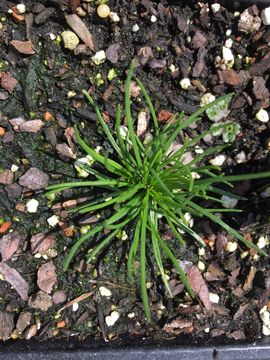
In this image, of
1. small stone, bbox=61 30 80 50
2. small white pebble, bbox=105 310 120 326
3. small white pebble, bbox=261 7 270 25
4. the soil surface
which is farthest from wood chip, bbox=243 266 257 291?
small stone, bbox=61 30 80 50

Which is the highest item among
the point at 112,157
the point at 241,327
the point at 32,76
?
the point at 32,76

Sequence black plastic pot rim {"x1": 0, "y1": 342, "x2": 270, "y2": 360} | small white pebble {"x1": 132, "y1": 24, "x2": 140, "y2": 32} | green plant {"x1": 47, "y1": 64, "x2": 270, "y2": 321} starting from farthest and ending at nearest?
1. small white pebble {"x1": 132, "y1": 24, "x2": 140, "y2": 32}
2. black plastic pot rim {"x1": 0, "y1": 342, "x2": 270, "y2": 360}
3. green plant {"x1": 47, "y1": 64, "x2": 270, "y2": 321}

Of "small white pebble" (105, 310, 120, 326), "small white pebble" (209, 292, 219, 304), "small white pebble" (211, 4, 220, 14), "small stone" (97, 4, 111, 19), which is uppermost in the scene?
"small white pebble" (211, 4, 220, 14)

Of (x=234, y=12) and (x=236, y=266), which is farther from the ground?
(x=234, y=12)

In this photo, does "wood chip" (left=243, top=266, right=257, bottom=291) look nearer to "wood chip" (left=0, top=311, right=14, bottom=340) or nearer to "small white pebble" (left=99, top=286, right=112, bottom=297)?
"small white pebble" (left=99, top=286, right=112, bottom=297)

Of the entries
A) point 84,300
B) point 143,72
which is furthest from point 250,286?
point 143,72

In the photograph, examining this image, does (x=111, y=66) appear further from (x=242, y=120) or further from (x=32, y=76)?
(x=242, y=120)

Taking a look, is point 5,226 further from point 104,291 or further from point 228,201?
point 228,201
